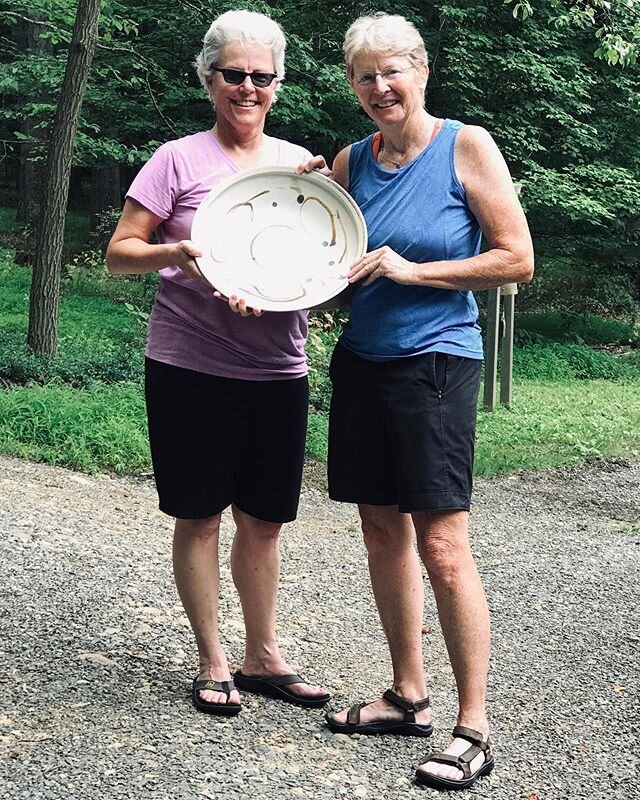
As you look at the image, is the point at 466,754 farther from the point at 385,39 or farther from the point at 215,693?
the point at 385,39

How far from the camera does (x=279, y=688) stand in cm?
352

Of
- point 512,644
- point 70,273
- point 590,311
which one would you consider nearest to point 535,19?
point 590,311

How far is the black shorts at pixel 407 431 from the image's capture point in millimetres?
3000

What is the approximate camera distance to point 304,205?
318cm

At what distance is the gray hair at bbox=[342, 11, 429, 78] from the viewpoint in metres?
2.89

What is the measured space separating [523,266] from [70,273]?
14324 millimetres

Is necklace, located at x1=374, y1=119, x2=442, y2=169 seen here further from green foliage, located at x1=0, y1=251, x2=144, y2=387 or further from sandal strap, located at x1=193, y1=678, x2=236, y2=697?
green foliage, located at x1=0, y1=251, x2=144, y2=387

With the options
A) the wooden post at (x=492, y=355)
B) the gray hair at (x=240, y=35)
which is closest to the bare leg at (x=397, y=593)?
the gray hair at (x=240, y=35)

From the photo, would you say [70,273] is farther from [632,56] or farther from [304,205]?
[304,205]

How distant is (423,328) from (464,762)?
1.19 metres

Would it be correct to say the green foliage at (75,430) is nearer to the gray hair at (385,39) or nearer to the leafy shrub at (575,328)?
the gray hair at (385,39)

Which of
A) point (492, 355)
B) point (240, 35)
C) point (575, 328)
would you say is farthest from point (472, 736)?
point (575, 328)

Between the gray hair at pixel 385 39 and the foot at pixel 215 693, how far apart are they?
186 cm

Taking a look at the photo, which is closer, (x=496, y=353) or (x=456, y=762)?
(x=456, y=762)
